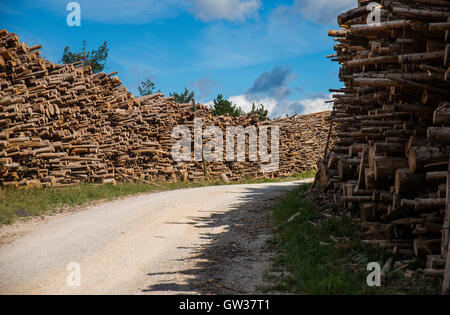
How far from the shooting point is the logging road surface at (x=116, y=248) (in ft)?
18.4

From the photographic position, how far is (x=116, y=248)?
297 inches

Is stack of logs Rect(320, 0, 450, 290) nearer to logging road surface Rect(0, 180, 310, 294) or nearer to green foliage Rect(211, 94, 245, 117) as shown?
logging road surface Rect(0, 180, 310, 294)

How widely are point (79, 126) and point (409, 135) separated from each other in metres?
14.2

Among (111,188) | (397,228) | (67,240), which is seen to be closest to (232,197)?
(111,188)

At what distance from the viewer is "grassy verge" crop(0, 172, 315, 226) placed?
10.8 m

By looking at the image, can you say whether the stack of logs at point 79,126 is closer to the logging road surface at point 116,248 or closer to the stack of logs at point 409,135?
the logging road surface at point 116,248

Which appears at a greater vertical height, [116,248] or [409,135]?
[409,135]

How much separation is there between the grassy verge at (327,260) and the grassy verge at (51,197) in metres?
7.13

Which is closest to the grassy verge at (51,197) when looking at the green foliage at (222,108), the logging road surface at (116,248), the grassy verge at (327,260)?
the logging road surface at (116,248)

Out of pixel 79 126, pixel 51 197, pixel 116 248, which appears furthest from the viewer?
pixel 79 126

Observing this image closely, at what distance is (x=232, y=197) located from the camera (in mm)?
13930

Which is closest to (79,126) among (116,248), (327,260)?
(116,248)

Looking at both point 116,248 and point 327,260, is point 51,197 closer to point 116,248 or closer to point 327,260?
point 116,248

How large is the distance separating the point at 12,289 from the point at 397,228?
5.98m
